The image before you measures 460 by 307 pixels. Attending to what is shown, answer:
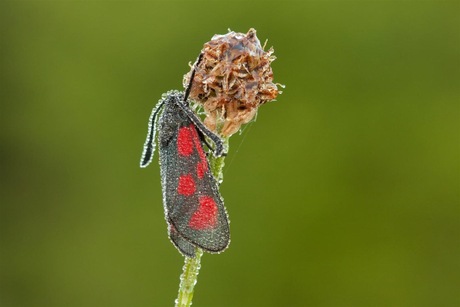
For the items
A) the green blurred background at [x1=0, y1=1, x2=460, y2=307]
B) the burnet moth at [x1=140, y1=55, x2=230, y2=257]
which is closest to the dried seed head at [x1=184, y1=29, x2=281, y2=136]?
the burnet moth at [x1=140, y1=55, x2=230, y2=257]

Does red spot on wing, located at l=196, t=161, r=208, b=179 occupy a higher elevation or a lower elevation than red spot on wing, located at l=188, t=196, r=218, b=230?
higher

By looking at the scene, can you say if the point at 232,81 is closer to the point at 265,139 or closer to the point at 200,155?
the point at 200,155

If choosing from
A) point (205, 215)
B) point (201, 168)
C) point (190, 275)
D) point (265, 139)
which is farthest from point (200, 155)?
point (265, 139)

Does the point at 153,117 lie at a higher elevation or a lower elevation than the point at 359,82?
lower

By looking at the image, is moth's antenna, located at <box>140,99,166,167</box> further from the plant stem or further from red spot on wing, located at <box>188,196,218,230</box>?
the plant stem

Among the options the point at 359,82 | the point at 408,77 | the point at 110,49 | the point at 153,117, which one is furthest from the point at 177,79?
the point at 153,117

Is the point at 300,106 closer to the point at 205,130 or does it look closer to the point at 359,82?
the point at 359,82

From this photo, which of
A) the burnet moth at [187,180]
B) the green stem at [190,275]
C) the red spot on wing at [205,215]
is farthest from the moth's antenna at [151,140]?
the green stem at [190,275]
